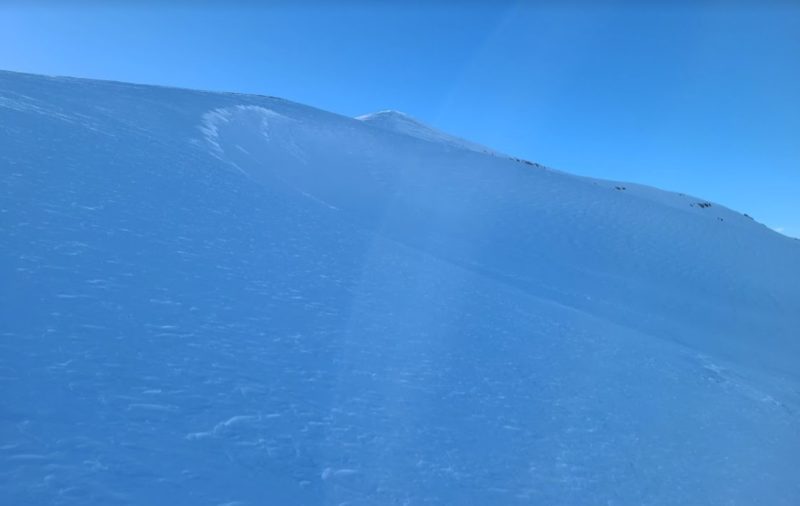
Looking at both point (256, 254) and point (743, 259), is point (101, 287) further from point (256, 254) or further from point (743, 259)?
point (743, 259)

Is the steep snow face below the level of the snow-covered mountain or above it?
above

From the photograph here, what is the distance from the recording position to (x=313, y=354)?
6207mm

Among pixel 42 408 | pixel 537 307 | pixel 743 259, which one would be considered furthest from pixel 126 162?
pixel 743 259

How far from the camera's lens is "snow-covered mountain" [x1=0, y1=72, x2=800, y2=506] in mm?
4180

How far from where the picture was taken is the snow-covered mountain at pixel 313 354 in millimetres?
4180

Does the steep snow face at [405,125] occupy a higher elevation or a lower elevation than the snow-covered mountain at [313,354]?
higher

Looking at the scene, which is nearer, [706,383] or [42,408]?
[42,408]

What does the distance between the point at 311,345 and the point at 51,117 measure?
1034 centimetres

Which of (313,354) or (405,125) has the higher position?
(405,125)

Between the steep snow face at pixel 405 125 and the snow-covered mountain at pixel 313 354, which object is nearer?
the snow-covered mountain at pixel 313 354

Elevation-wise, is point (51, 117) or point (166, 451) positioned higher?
point (51, 117)

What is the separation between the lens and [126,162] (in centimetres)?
1104

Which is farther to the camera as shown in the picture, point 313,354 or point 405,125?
point 405,125

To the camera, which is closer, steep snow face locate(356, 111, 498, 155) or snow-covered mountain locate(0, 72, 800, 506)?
snow-covered mountain locate(0, 72, 800, 506)
